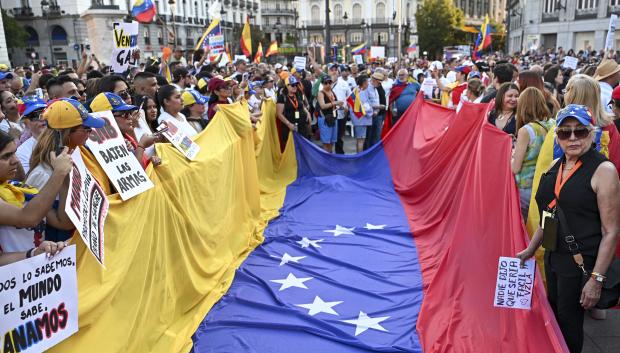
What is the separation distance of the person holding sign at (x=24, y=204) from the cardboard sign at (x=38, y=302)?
22 centimetres

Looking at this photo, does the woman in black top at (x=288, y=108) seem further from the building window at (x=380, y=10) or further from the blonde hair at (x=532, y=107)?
the building window at (x=380, y=10)

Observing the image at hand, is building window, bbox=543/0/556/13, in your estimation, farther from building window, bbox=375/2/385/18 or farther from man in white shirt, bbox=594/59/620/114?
man in white shirt, bbox=594/59/620/114

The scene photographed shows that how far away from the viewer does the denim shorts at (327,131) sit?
10.1 meters

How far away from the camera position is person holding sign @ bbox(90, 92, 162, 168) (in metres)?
3.78

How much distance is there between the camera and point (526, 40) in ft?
194

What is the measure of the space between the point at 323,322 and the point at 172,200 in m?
1.71

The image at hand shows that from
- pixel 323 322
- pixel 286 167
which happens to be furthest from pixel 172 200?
pixel 286 167

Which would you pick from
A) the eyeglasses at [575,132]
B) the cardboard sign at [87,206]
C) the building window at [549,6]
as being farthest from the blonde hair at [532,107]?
the building window at [549,6]

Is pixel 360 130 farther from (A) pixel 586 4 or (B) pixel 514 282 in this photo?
(A) pixel 586 4

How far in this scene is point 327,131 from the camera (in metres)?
10.2

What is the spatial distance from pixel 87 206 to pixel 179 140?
203 centimetres

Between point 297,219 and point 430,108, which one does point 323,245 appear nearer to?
point 297,219

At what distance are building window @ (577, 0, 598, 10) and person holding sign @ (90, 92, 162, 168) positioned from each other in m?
54.6

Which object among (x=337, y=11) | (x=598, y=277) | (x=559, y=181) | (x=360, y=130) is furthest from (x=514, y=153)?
(x=337, y=11)
